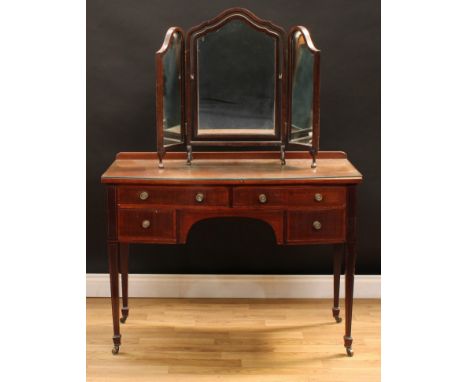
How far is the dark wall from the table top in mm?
316

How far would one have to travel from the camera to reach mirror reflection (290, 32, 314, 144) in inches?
143

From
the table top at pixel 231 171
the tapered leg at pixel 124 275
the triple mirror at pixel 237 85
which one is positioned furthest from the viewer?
the tapered leg at pixel 124 275

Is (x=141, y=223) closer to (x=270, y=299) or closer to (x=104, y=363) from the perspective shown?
(x=104, y=363)

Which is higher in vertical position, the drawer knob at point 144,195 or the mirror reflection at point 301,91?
the mirror reflection at point 301,91

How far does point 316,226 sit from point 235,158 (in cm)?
68

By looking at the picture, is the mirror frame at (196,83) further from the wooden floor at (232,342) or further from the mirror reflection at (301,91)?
the wooden floor at (232,342)

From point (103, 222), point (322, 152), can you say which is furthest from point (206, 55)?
point (103, 222)

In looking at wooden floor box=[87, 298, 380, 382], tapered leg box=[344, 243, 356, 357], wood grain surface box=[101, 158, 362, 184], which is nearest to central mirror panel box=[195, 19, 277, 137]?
wood grain surface box=[101, 158, 362, 184]

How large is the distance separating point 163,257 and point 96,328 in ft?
1.86

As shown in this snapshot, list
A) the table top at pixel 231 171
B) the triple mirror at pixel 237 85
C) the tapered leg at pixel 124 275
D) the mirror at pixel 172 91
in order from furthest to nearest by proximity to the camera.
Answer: the tapered leg at pixel 124 275, the triple mirror at pixel 237 85, the mirror at pixel 172 91, the table top at pixel 231 171

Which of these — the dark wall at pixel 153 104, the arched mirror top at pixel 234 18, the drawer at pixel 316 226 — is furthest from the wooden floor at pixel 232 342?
the arched mirror top at pixel 234 18

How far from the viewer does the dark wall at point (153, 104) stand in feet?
13.4

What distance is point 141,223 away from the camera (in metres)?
3.50

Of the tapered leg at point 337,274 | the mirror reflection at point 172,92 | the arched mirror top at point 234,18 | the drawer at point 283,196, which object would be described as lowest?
the tapered leg at point 337,274
